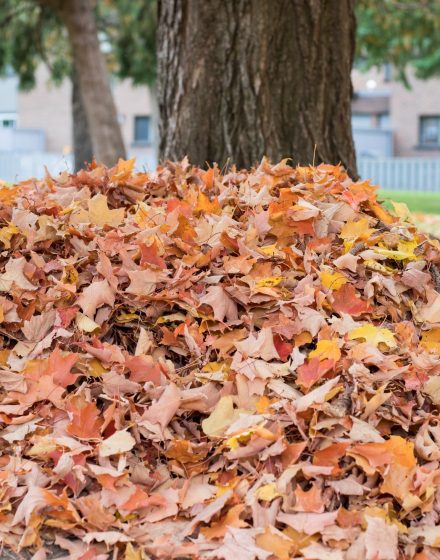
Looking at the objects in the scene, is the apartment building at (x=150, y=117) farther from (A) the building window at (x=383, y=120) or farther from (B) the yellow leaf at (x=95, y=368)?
(B) the yellow leaf at (x=95, y=368)

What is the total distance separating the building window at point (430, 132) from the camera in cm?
2855

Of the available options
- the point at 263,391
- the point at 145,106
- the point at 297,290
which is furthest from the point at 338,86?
the point at 145,106

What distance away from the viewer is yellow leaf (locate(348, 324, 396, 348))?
2.24 m

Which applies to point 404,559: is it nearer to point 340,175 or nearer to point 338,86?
point 340,175

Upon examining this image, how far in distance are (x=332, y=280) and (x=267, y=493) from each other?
2.85 feet

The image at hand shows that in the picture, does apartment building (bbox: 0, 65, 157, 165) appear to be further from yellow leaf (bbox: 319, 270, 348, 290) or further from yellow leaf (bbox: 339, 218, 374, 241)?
yellow leaf (bbox: 319, 270, 348, 290)

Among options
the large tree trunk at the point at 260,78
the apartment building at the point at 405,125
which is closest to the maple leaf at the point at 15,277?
the large tree trunk at the point at 260,78

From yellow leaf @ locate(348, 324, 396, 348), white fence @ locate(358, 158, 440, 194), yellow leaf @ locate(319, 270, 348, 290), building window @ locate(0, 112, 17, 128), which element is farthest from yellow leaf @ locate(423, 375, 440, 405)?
building window @ locate(0, 112, 17, 128)

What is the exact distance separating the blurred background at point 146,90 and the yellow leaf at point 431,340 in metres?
1.57

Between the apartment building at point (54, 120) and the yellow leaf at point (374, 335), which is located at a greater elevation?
the apartment building at point (54, 120)

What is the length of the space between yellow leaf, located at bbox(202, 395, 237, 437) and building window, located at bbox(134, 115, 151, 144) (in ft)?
93.0

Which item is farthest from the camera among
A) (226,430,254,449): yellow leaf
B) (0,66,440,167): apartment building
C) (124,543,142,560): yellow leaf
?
(0,66,440,167): apartment building

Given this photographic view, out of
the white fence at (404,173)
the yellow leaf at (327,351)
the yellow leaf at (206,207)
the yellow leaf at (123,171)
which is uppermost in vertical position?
the yellow leaf at (123,171)

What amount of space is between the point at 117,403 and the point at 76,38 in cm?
813
